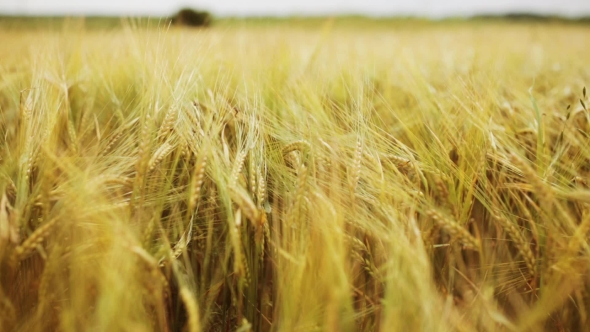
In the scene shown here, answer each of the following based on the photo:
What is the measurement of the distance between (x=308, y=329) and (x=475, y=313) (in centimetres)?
23

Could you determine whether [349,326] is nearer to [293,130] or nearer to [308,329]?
[308,329]

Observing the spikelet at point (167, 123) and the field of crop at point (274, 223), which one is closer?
the field of crop at point (274, 223)

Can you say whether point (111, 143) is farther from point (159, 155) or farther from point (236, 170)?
point (236, 170)

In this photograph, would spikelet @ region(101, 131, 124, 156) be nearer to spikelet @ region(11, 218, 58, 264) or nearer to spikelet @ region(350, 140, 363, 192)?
spikelet @ region(11, 218, 58, 264)

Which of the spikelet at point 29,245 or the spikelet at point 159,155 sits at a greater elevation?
the spikelet at point 159,155

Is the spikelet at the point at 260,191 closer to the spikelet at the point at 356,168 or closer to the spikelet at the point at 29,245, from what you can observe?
the spikelet at the point at 356,168

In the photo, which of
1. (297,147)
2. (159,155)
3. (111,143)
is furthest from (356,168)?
(111,143)

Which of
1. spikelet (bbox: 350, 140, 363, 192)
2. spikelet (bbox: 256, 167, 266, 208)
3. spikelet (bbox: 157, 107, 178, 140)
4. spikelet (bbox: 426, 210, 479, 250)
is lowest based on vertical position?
spikelet (bbox: 426, 210, 479, 250)

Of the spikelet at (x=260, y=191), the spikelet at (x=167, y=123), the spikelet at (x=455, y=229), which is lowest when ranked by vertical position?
the spikelet at (x=455, y=229)

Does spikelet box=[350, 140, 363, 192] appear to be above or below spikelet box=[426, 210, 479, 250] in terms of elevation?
above

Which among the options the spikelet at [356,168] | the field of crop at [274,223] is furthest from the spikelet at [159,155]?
the spikelet at [356,168]

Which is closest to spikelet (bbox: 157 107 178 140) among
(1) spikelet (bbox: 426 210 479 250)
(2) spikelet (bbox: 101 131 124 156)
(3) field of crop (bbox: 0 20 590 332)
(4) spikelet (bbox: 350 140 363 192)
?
(3) field of crop (bbox: 0 20 590 332)

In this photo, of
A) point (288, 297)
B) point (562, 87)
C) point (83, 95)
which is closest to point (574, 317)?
point (288, 297)

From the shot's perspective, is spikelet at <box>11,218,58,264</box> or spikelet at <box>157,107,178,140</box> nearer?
spikelet at <box>11,218,58,264</box>
